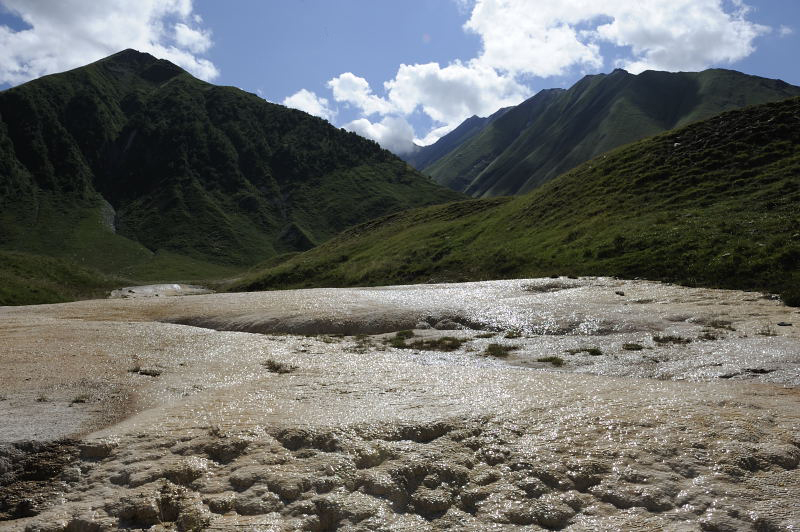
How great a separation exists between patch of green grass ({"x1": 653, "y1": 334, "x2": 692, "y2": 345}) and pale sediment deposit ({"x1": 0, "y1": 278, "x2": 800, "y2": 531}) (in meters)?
0.14

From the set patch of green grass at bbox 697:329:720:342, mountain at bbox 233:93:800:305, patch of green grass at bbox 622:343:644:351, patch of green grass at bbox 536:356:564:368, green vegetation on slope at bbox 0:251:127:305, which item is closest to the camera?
patch of green grass at bbox 536:356:564:368

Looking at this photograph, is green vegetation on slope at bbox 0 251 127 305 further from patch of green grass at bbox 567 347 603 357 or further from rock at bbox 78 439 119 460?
patch of green grass at bbox 567 347 603 357

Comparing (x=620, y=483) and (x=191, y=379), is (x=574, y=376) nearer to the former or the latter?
(x=620, y=483)

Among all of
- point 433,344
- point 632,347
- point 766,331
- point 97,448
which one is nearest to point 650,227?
point 766,331

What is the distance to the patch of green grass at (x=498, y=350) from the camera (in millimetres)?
22605

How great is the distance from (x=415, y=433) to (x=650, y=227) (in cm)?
4005

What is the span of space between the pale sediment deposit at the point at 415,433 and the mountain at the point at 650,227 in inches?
481

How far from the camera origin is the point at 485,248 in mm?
60062

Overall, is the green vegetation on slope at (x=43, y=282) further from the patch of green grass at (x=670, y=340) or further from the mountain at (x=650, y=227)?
the patch of green grass at (x=670, y=340)

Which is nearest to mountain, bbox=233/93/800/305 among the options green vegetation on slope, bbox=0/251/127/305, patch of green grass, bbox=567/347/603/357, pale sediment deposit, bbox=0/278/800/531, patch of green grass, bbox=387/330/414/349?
pale sediment deposit, bbox=0/278/800/531

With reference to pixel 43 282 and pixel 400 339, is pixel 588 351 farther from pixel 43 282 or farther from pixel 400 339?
pixel 43 282

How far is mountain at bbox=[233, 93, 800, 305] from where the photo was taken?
117ft

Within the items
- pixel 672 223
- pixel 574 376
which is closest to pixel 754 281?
pixel 672 223

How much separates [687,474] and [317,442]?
793cm
